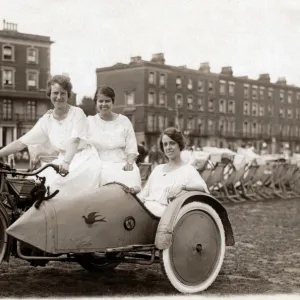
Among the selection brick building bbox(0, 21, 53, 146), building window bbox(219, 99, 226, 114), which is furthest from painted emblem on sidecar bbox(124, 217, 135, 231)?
building window bbox(219, 99, 226, 114)

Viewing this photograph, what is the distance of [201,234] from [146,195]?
659mm

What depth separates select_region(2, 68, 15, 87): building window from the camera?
52062mm

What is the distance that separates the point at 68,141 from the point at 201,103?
64827 mm

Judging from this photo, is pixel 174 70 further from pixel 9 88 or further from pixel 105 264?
pixel 105 264

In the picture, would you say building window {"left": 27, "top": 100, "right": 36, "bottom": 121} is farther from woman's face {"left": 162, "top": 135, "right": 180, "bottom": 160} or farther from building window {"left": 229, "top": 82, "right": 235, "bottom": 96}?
woman's face {"left": 162, "top": 135, "right": 180, "bottom": 160}

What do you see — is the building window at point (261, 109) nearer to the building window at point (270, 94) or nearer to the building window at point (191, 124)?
the building window at point (270, 94)

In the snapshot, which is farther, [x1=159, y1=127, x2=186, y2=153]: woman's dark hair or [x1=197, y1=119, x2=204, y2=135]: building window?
[x1=197, y1=119, x2=204, y2=135]: building window

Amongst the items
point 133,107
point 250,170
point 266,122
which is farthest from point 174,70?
point 250,170

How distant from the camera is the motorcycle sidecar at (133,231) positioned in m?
4.25

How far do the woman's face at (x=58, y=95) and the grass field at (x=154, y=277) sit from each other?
61.1 inches

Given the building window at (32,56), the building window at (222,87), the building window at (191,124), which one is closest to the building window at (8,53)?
the building window at (32,56)

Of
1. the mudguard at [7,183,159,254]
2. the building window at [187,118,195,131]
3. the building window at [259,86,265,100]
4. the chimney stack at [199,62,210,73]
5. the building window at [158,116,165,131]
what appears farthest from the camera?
the chimney stack at [199,62,210,73]

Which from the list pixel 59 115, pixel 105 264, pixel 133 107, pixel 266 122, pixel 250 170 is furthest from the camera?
pixel 266 122

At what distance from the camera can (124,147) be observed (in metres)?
5.92
